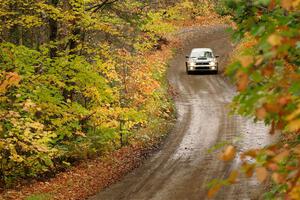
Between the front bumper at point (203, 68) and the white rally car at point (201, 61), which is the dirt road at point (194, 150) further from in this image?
the white rally car at point (201, 61)

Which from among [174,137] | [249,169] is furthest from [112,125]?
[249,169]

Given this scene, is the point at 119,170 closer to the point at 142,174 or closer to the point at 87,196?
the point at 142,174

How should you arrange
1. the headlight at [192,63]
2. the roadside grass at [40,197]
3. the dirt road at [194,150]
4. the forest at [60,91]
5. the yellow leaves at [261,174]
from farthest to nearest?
the headlight at [192,63], the dirt road at [194,150], the forest at [60,91], the roadside grass at [40,197], the yellow leaves at [261,174]

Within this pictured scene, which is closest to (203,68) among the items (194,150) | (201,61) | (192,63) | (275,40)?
(201,61)

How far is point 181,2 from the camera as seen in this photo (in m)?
49.4

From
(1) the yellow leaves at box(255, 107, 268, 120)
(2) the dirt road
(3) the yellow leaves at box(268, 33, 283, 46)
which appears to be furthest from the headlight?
(3) the yellow leaves at box(268, 33, 283, 46)

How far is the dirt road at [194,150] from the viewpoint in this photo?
1273 centimetres

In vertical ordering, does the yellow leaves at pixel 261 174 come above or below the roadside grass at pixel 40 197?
above

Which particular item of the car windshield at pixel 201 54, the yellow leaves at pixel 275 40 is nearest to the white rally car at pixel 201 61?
the car windshield at pixel 201 54

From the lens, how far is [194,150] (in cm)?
1709

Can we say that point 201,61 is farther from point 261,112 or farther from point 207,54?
point 261,112

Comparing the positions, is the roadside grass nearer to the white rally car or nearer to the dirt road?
the dirt road

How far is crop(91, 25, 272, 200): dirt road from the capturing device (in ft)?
41.8

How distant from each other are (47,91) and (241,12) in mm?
8698
